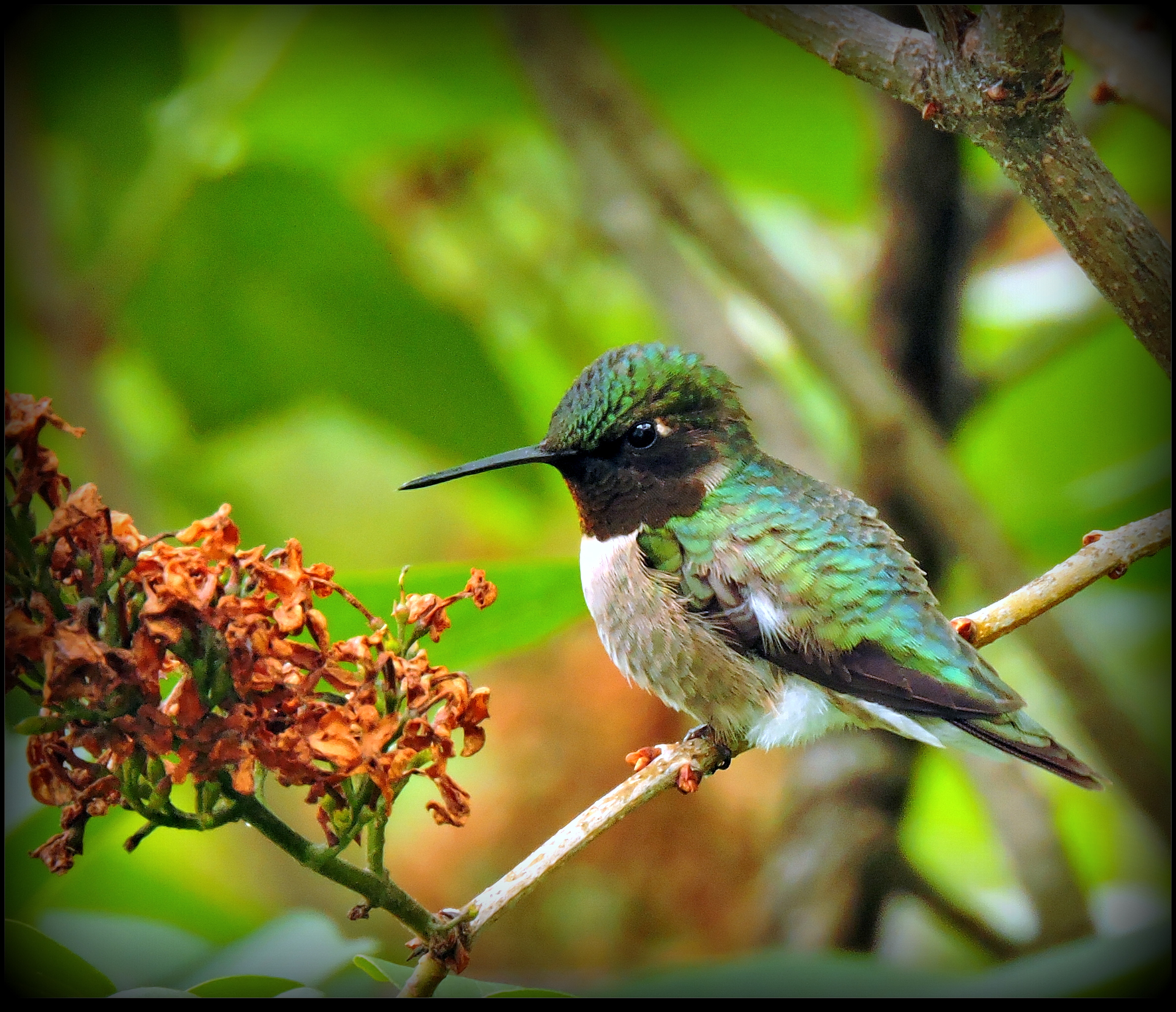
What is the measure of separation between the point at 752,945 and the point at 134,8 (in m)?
3.32

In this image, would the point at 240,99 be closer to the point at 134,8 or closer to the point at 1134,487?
the point at 134,8

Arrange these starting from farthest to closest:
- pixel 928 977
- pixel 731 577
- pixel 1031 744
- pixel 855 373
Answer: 1. pixel 855 373
2. pixel 731 577
3. pixel 1031 744
4. pixel 928 977

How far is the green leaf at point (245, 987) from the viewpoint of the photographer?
A: 160cm

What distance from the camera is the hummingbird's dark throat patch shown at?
107 inches

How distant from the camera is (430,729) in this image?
1727mm

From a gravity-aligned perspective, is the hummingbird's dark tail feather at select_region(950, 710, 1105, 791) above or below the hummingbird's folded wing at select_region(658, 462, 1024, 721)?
below

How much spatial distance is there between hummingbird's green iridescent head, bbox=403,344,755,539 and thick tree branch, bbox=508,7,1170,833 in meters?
0.35

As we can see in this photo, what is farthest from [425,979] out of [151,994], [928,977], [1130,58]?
[1130,58]

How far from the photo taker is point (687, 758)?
2254mm

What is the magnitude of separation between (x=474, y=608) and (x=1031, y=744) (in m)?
1.17

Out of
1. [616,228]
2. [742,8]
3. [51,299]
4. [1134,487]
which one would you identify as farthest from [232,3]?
[1134,487]

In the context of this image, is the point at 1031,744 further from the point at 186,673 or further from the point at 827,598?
the point at 186,673

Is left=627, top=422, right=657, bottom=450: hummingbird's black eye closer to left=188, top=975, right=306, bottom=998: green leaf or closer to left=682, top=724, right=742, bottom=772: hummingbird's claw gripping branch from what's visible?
left=682, top=724, right=742, bottom=772: hummingbird's claw gripping branch

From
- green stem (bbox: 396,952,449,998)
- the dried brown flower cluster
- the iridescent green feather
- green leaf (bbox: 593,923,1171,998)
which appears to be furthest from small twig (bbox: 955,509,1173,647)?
green stem (bbox: 396,952,449,998)
